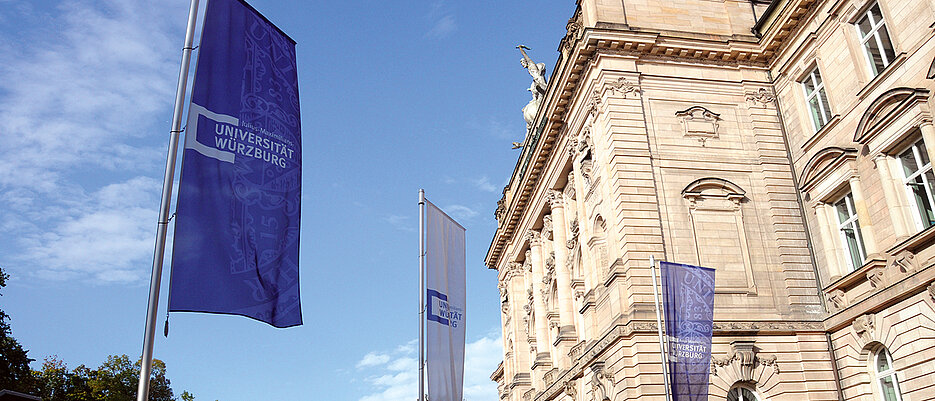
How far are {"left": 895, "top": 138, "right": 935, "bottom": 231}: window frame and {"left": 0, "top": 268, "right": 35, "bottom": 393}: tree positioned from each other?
4287 centimetres

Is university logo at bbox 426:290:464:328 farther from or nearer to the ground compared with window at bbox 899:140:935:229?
nearer to the ground

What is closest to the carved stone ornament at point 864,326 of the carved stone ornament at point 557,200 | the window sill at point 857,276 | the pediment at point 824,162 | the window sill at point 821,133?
the window sill at point 857,276

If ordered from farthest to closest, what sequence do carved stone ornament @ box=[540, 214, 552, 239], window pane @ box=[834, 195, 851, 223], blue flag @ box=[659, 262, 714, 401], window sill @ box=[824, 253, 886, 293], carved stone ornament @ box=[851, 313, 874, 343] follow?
carved stone ornament @ box=[540, 214, 552, 239] → window pane @ box=[834, 195, 851, 223] → carved stone ornament @ box=[851, 313, 874, 343] → window sill @ box=[824, 253, 886, 293] → blue flag @ box=[659, 262, 714, 401]

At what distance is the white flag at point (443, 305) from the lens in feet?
54.3

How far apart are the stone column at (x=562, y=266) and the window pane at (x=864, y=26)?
16432mm

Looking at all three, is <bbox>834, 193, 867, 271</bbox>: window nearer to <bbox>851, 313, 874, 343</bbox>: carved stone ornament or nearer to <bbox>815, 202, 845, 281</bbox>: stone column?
<bbox>815, 202, 845, 281</bbox>: stone column

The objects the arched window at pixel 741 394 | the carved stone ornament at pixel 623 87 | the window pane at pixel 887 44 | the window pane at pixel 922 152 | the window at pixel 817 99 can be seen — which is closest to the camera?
the window pane at pixel 922 152

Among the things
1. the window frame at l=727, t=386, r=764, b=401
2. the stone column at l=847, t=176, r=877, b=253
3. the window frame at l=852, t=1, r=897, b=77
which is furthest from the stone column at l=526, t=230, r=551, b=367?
the window frame at l=852, t=1, r=897, b=77

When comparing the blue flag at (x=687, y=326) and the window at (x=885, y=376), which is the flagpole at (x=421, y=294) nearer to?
the blue flag at (x=687, y=326)

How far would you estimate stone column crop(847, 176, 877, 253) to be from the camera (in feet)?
75.2

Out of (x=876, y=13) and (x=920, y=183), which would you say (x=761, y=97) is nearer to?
(x=876, y=13)

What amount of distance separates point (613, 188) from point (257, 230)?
19595mm

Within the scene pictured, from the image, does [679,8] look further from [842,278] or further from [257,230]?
[257,230]

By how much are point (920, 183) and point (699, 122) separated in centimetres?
901
